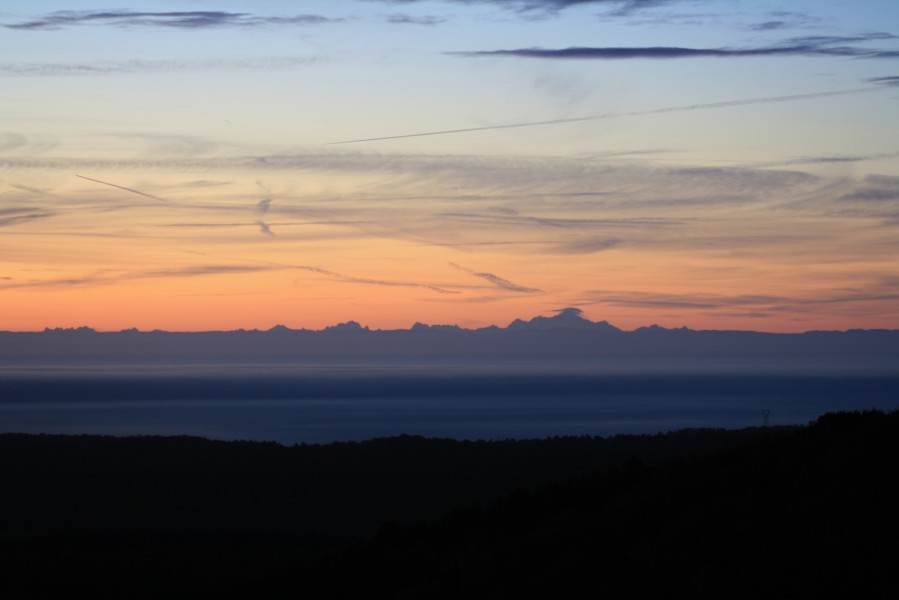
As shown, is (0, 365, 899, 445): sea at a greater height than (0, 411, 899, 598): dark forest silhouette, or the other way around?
(0, 365, 899, 445): sea

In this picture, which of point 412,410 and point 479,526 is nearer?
point 479,526

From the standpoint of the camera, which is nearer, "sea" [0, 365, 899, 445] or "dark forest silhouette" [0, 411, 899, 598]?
"dark forest silhouette" [0, 411, 899, 598]

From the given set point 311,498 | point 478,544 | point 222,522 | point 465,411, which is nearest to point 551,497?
point 478,544

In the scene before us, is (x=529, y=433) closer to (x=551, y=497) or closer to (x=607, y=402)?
(x=607, y=402)

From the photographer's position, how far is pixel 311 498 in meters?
31.5

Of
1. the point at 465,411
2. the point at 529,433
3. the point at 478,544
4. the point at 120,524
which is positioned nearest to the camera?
the point at 478,544

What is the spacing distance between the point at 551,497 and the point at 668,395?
5858 inches

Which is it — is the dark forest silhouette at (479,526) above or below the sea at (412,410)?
below

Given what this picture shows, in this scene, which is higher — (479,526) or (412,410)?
(412,410)

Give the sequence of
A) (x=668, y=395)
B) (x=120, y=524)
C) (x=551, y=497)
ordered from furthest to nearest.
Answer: (x=668, y=395) < (x=120, y=524) < (x=551, y=497)

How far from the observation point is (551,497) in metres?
17.4

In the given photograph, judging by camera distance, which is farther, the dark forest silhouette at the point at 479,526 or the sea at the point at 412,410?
the sea at the point at 412,410

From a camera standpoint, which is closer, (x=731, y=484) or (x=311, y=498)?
(x=731, y=484)

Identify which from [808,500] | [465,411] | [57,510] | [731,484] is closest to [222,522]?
[57,510]
